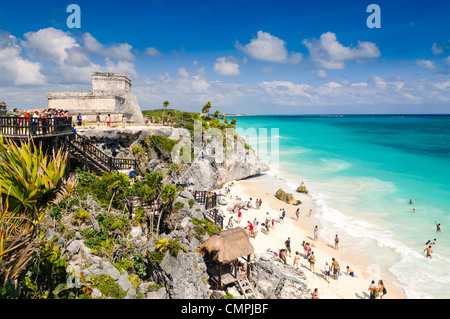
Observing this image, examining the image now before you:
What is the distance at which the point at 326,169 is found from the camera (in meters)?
45.0

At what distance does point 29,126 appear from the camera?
10.4m

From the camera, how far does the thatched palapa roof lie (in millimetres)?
12500

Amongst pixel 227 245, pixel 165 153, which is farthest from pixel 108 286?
pixel 165 153

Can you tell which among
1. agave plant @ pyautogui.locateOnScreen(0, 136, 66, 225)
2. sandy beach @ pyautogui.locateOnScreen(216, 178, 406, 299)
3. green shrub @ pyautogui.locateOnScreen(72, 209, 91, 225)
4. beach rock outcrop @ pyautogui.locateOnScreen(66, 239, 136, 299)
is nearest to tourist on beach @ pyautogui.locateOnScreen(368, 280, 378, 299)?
sandy beach @ pyautogui.locateOnScreen(216, 178, 406, 299)

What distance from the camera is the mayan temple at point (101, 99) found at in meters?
24.1

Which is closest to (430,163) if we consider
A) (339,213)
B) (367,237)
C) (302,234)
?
(339,213)

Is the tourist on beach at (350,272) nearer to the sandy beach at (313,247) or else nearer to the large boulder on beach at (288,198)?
the sandy beach at (313,247)

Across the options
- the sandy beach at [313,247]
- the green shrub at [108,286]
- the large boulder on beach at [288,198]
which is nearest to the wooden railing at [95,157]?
the green shrub at [108,286]

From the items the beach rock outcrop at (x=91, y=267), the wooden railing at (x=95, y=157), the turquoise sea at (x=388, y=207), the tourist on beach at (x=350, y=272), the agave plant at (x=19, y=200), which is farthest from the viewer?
the turquoise sea at (x=388, y=207)

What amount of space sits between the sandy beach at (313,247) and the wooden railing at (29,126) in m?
13.8

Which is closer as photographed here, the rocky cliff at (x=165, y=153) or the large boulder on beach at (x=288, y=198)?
the rocky cliff at (x=165, y=153)

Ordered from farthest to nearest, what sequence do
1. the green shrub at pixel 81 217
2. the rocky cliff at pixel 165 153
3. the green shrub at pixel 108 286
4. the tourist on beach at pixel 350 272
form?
1. the rocky cliff at pixel 165 153
2. the tourist on beach at pixel 350 272
3. the green shrub at pixel 81 217
4. the green shrub at pixel 108 286

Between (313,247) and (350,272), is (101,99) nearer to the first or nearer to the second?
(313,247)
